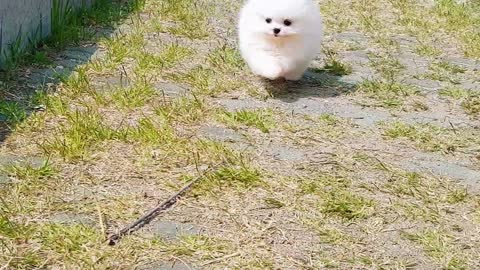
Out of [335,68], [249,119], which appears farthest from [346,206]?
[335,68]

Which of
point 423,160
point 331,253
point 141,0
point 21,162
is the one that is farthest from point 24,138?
point 141,0

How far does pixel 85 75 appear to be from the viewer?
12.2ft

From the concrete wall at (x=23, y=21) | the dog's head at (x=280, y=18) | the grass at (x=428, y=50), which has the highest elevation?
the dog's head at (x=280, y=18)

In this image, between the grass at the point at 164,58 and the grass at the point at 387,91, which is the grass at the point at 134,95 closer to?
the grass at the point at 164,58

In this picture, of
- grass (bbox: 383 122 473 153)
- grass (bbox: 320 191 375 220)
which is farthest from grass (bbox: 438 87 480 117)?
grass (bbox: 320 191 375 220)

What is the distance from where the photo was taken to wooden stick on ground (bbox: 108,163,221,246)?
2263mm

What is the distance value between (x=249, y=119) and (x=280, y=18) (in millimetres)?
627

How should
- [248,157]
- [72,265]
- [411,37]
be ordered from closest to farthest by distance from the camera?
[72,265], [248,157], [411,37]

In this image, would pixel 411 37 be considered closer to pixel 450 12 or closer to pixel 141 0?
pixel 450 12

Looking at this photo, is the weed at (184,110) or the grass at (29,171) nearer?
the grass at (29,171)

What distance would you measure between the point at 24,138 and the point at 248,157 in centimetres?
91

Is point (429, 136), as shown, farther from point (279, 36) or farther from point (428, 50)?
point (428, 50)

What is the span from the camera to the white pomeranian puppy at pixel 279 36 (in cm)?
365

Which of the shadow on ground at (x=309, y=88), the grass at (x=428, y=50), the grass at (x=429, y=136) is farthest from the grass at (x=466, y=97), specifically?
the grass at (x=428, y=50)
